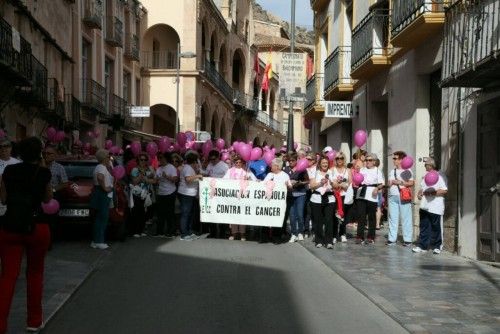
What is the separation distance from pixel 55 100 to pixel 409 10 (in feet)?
47.3

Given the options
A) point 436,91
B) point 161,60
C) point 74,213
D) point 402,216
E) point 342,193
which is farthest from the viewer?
point 161,60

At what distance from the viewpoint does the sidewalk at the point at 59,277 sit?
25.8 feet

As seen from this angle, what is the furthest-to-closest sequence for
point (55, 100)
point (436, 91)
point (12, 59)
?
point (55, 100), point (12, 59), point (436, 91)

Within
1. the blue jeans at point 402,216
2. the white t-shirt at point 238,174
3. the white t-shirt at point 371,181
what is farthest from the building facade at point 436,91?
the white t-shirt at point 238,174

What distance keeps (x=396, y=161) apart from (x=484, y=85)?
2984 millimetres

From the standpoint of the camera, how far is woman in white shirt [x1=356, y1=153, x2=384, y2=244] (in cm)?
1548

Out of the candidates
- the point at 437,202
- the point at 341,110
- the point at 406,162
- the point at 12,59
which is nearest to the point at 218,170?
the point at 406,162

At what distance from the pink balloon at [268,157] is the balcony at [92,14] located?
1703cm

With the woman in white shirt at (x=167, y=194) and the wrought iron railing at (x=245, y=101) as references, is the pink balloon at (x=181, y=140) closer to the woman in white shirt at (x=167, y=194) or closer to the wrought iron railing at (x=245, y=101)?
the woman in white shirt at (x=167, y=194)

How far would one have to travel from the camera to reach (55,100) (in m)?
26.3

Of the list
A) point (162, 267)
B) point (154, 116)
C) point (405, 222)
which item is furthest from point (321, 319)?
point (154, 116)

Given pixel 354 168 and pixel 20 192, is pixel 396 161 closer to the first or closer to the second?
pixel 354 168

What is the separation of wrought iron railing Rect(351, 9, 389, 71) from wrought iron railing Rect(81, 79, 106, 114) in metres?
15.1

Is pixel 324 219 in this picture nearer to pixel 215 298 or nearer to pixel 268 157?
pixel 268 157
